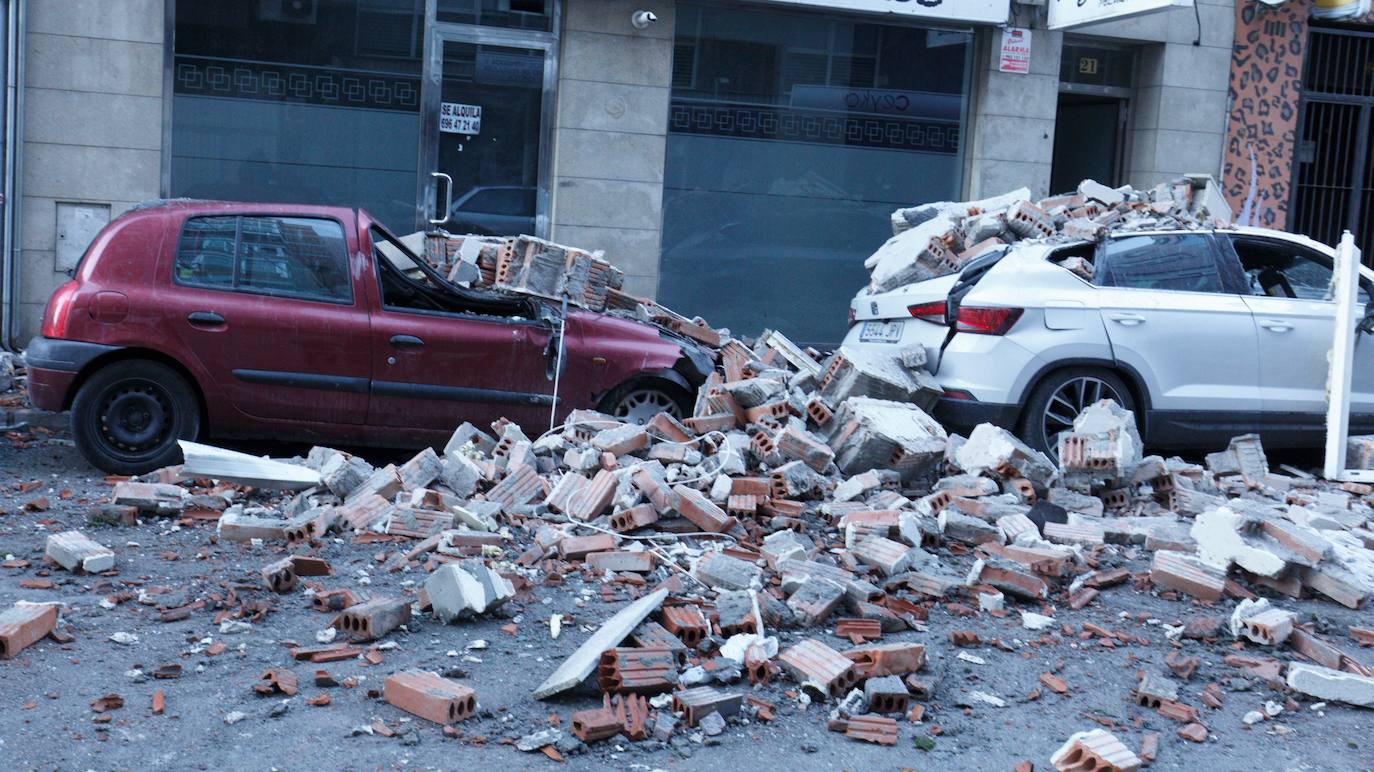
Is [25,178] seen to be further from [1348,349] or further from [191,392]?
[1348,349]

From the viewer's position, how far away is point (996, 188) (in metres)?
14.2

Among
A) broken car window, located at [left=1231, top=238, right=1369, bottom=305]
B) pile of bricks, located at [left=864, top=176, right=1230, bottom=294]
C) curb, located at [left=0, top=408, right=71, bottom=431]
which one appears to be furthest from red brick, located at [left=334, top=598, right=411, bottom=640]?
broken car window, located at [left=1231, top=238, right=1369, bottom=305]

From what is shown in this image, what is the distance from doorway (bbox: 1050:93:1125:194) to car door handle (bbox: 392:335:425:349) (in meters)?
9.18

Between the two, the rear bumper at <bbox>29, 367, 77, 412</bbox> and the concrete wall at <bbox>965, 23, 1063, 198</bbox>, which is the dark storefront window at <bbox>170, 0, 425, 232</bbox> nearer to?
the rear bumper at <bbox>29, 367, 77, 412</bbox>

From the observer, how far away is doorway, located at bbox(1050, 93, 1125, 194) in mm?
15219

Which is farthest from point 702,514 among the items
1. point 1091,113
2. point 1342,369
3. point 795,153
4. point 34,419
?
point 1091,113

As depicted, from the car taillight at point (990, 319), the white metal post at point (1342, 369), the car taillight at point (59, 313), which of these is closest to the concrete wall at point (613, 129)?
the car taillight at point (990, 319)

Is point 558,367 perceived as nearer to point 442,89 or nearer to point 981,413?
point 981,413

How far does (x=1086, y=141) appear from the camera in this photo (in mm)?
15656

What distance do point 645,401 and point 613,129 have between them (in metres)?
5.04

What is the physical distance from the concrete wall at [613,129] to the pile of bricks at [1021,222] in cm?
308

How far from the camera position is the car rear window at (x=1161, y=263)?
896cm

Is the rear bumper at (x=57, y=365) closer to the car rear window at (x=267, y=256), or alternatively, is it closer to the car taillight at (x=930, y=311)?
the car rear window at (x=267, y=256)

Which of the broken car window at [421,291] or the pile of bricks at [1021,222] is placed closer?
the broken car window at [421,291]
